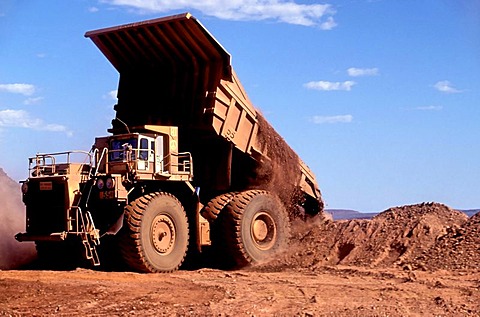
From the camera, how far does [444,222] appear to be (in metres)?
17.0

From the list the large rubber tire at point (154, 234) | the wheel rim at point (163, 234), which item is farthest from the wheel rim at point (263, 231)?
the wheel rim at point (163, 234)

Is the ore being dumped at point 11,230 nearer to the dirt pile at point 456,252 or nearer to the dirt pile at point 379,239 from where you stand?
the dirt pile at point 379,239

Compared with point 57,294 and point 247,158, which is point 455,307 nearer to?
point 57,294

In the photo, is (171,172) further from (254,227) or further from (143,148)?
(254,227)

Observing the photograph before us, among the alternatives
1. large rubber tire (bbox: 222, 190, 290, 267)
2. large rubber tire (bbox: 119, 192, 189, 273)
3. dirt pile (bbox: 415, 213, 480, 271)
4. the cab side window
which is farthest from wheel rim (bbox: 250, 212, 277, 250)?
dirt pile (bbox: 415, 213, 480, 271)

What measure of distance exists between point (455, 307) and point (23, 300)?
19.8 feet

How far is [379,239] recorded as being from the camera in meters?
16.4

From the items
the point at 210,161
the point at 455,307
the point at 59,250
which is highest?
the point at 210,161

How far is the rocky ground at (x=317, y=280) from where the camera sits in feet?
31.3

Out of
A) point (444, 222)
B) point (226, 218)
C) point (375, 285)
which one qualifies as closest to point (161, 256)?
point (226, 218)

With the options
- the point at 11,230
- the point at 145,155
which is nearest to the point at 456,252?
the point at 145,155

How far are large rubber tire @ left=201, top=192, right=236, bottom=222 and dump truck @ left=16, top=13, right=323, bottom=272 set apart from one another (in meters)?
0.02

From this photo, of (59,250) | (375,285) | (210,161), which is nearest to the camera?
(375,285)

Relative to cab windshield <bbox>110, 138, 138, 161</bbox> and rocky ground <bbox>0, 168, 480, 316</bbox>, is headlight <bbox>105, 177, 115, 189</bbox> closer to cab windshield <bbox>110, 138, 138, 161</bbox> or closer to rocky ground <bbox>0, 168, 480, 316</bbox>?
cab windshield <bbox>110, 138, 138, 161</bbox>
